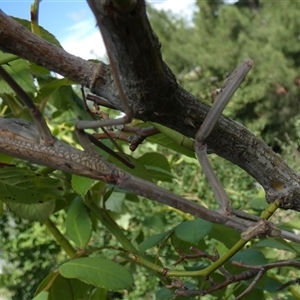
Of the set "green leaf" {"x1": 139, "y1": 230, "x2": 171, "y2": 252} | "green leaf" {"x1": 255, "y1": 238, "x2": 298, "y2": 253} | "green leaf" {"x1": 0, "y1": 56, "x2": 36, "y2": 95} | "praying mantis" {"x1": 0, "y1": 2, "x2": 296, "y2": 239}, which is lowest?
"green leaf" {"x1": 139, "y1": 230, "x2": 171, "y2": 252}

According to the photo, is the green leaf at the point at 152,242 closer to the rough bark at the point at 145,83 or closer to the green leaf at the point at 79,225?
the green leaf at the point at 79,225

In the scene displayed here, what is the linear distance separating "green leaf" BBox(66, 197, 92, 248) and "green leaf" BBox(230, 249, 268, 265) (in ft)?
0.55

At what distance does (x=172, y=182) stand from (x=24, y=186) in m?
0.28

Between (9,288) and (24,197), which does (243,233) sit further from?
(9,288)

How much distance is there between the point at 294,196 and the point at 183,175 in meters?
2.00

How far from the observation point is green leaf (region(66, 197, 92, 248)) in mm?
522

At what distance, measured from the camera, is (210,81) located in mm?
5492

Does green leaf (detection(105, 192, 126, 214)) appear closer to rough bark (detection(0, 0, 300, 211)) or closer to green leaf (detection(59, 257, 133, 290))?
green leaf (detection(59, 257, 133, 290))

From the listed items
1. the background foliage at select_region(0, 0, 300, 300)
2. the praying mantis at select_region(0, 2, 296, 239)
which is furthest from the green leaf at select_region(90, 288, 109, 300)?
the praying mantis at select_region(0, 2, 296, 239)

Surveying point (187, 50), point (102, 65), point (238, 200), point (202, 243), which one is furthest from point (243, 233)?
point (187, 50)

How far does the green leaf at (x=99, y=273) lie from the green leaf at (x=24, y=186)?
74 millimetres

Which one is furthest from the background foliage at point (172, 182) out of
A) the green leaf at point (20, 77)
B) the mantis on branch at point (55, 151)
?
the mantis on branch at point (55, 151)

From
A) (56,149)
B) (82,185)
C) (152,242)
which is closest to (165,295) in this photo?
(152,242)

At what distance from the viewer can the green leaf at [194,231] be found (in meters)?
0.49
